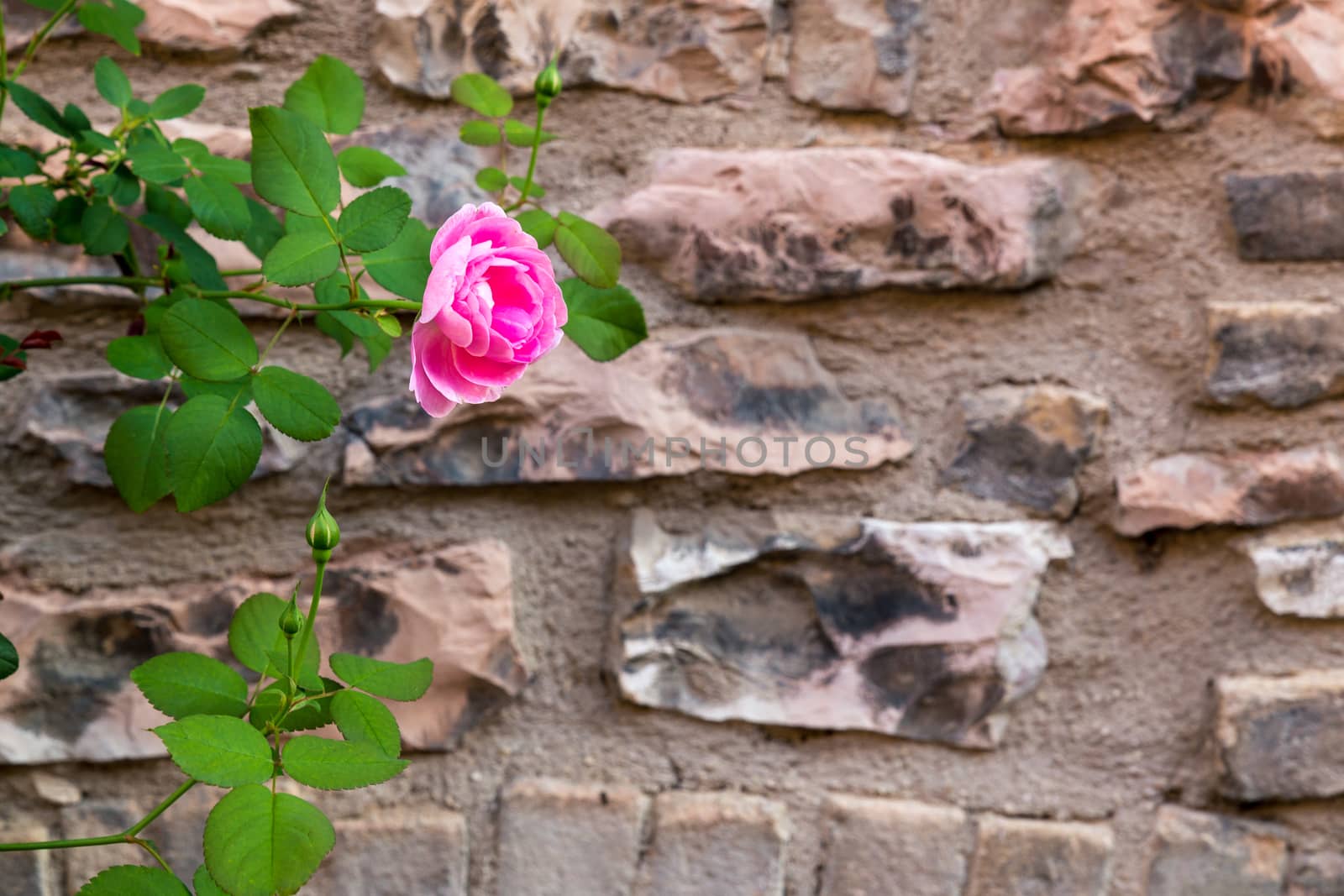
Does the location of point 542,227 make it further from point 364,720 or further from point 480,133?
point 364,720

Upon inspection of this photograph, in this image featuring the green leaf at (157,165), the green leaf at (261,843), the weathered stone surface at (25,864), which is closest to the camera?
the green leaf at (261,843)

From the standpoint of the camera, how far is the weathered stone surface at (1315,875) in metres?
0.76

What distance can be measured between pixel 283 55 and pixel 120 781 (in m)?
0.50

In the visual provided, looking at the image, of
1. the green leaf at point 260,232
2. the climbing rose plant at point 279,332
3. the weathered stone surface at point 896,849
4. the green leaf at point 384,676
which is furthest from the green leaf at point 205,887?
the weathered stone surface at point 896,849

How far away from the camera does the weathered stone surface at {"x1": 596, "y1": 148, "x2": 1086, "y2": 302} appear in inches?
29.6

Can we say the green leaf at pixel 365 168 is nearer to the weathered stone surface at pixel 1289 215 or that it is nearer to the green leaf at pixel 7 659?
the green leaf at pixel 7 659

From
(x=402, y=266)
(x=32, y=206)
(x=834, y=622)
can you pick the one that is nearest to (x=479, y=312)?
(x=402, y=266)

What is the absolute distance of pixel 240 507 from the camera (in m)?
0.76

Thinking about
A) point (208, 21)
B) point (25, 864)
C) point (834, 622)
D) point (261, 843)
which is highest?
point (208, 21)

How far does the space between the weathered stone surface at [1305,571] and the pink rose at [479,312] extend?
54 centimetres

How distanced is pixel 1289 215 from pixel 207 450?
0.68 m

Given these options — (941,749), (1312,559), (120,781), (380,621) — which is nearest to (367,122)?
(380,621)

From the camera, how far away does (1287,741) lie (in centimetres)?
76

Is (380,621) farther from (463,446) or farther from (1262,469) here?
(1262,469)
